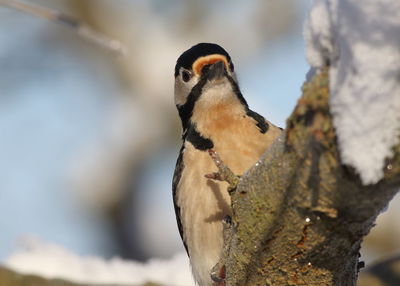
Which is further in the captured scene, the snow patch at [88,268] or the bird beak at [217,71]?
the snow patch at [88,268]

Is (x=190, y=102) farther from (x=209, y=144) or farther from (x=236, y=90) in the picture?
(x=209, y=144)

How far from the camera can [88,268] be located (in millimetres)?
6316

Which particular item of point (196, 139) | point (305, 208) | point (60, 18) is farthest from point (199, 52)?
point (305, 208)

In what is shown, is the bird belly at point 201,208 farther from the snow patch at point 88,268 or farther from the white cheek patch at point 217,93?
the snow patch at point 88,268

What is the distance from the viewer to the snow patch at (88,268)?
6.05m

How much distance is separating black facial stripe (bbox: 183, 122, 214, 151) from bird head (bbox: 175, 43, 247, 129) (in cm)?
13

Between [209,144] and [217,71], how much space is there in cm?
42

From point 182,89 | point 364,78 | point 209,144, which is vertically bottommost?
point 364,78

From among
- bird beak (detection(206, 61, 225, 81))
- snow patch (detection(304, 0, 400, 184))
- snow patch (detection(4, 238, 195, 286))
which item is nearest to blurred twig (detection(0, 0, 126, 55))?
bird beak (detection(206, 61, 225, 81))

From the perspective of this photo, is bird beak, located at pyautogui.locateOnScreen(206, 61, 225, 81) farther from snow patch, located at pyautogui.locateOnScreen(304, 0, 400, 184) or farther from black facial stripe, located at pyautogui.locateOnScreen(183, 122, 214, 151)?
snow patch, located at pyautogui.locateOnScreen(304, 0, 400, 184)

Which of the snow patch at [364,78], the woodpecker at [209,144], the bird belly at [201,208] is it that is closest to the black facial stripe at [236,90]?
the woodpecker at [209,144]

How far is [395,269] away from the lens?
5664 millimetres

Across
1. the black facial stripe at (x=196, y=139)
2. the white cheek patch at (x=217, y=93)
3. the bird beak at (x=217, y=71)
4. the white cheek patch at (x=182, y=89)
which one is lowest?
the black facial stripe at (x=196, y=139)

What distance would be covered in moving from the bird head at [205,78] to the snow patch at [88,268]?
153 centimetres
